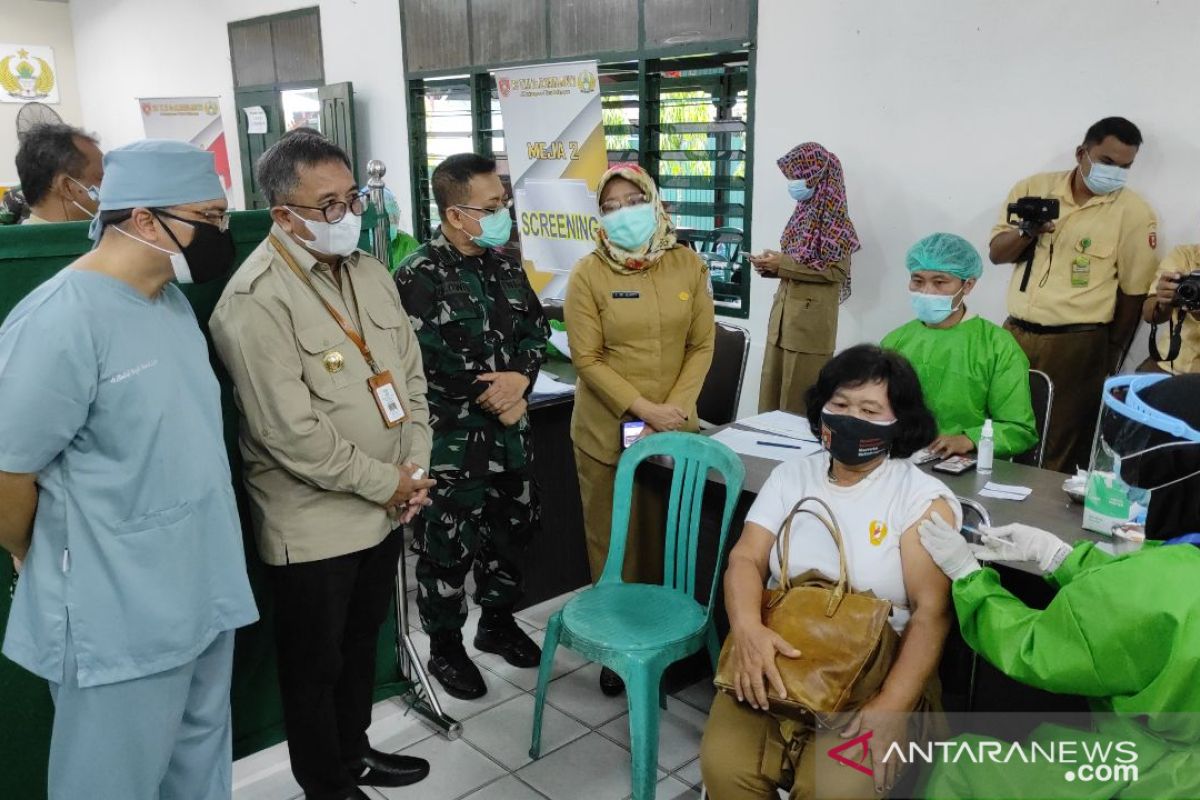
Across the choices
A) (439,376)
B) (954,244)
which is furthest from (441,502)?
(954,244)

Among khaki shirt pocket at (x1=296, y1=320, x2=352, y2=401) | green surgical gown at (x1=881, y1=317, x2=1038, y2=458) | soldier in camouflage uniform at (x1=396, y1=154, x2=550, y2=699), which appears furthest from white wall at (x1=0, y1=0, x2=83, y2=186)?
green surgical gown at (x1=881, y1=317, x2=1038, y2=458)

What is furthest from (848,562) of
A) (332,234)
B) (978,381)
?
(332,234)

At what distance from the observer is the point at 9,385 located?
1396mm

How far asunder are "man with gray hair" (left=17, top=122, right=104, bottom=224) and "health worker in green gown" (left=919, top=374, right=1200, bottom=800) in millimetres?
2697

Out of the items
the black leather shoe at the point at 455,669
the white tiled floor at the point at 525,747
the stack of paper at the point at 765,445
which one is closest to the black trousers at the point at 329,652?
the white tiled floor at the point at 525,747

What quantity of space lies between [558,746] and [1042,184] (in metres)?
2.90

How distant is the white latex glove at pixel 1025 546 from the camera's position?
1760mm

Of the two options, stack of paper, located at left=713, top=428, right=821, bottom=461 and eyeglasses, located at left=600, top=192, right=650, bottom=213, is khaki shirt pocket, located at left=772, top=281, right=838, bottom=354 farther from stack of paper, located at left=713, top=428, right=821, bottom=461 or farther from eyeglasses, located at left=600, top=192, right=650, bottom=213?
eyeglasses, located at left=600, top=192, right=650, bottom=213

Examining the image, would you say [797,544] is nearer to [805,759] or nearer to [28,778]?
[805,759]

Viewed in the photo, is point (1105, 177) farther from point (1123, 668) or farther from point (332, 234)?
point (332, 234)

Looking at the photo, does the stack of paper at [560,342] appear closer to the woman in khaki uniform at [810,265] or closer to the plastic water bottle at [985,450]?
the woman in khaki uniform at [810,265]

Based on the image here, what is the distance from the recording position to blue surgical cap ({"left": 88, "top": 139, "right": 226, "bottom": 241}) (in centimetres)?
152

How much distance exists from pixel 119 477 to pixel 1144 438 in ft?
5.47

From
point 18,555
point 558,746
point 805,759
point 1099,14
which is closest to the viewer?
point 18,555
